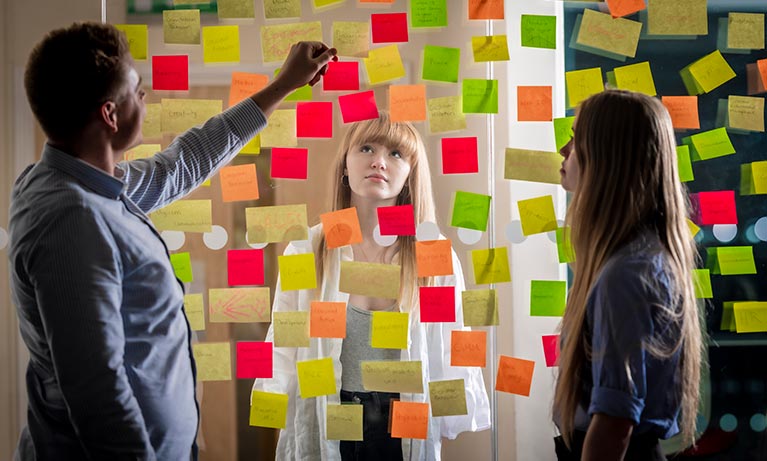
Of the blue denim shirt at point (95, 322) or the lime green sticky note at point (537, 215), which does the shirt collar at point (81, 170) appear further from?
the lime green sticky note at point (537, 215)

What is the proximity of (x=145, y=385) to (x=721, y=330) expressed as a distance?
1.55 m

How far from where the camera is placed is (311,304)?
2.00m

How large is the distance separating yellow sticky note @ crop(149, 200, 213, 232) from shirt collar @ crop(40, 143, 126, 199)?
69 cm

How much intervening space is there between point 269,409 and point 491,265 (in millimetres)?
696

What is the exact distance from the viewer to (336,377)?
1993 millimetres

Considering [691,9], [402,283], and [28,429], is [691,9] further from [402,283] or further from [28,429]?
[28,429]

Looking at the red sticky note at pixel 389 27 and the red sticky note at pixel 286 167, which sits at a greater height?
the red sticky note at pixel 389 27

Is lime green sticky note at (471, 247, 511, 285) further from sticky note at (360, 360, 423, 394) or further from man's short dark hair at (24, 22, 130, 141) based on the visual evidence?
man's short dark hair at (24, 22, 130, 141)

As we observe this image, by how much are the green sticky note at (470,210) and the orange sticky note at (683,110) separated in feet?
1.80

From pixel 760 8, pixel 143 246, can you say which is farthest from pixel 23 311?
pixel 760 8

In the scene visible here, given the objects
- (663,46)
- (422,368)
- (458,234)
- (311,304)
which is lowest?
(422,368)

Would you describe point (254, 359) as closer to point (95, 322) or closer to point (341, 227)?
point (341, 227)

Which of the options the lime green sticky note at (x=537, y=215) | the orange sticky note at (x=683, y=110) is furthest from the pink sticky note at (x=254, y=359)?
the orange sticky note at (x=683, y=110)

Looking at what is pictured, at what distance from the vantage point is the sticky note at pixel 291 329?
6.57ft
